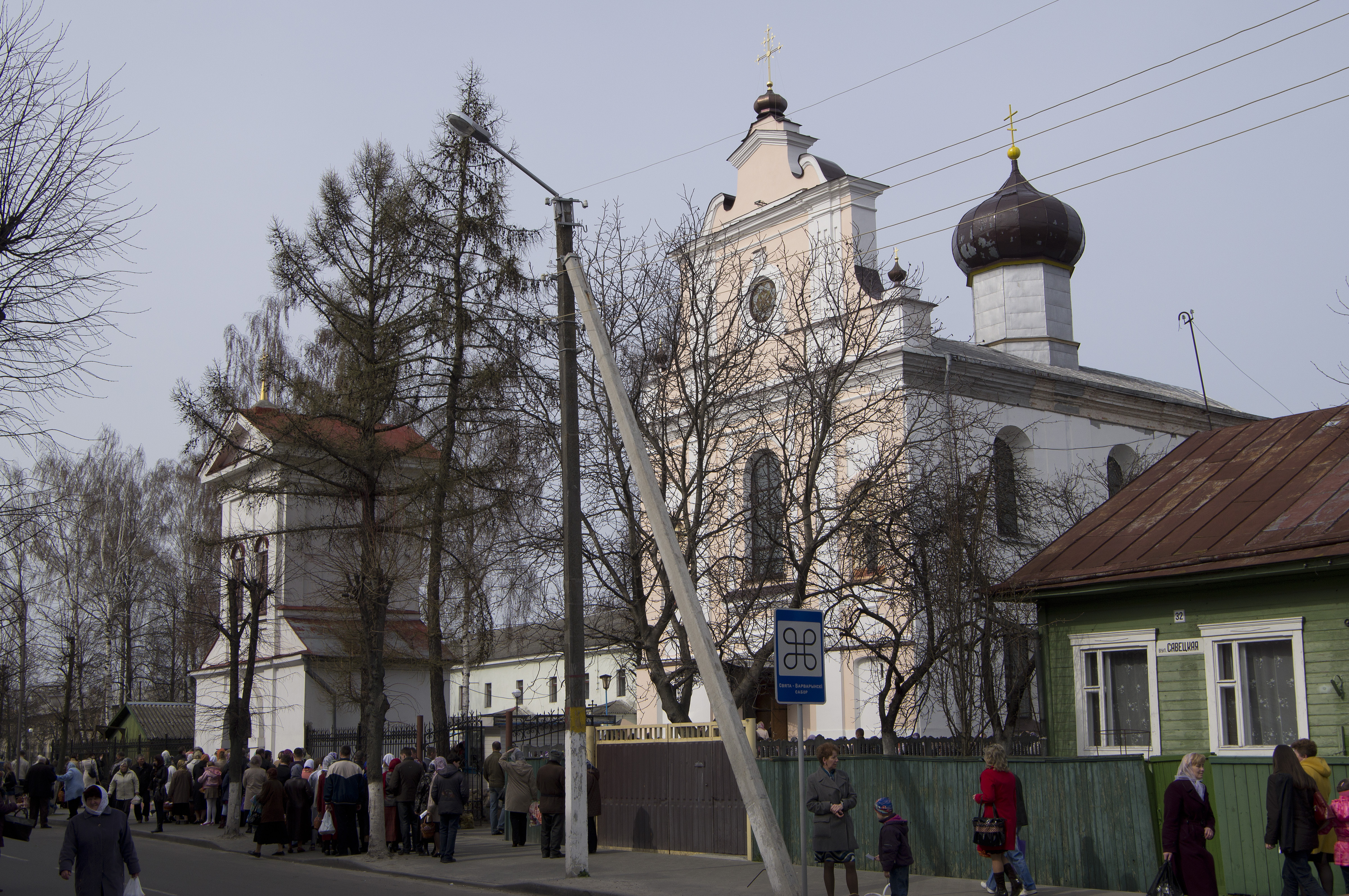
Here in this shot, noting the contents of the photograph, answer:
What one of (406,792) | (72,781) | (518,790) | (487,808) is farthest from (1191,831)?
(72,781)

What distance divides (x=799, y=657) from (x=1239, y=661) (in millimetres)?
7981

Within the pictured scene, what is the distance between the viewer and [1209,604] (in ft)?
52.1

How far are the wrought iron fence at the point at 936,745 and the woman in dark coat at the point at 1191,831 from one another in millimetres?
8122

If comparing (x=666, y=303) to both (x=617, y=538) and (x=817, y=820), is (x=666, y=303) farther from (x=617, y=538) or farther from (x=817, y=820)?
(x=817, y=820)

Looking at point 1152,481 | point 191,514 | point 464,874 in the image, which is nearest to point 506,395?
point 464,874

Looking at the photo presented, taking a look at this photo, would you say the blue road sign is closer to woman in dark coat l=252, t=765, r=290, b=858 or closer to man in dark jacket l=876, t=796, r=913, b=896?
man in dark jacket l=876, t=796, r=913, b=896

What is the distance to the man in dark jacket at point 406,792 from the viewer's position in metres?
18.4

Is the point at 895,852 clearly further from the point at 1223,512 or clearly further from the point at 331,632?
the point at 331,632

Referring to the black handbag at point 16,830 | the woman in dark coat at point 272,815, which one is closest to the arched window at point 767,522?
the woman in dark coat at point 272,815

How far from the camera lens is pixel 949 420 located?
21.5 meters

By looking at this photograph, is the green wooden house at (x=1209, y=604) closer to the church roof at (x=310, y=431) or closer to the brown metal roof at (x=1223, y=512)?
the brown metal roof at (x=1223, y=512)

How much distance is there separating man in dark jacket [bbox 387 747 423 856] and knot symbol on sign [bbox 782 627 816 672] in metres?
9.63

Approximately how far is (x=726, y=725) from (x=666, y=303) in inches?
386

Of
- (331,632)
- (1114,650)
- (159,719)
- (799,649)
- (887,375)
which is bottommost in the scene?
(159,719)
